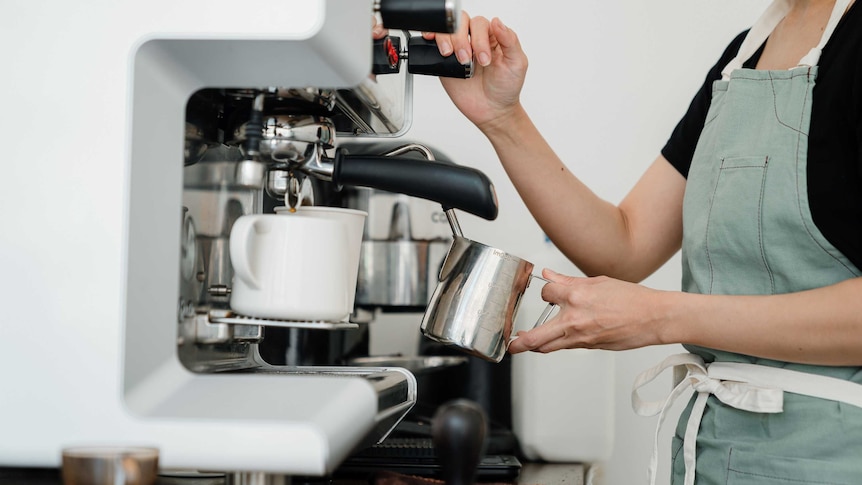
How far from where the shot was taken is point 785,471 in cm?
73

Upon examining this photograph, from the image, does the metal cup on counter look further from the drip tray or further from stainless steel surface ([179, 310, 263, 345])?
the drip tray

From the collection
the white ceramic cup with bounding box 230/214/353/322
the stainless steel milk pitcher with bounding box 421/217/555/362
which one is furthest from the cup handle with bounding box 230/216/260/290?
the stainless steel milk pitcher with bounding box 421/217/555/362

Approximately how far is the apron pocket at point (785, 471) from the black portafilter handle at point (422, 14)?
0.48 metres

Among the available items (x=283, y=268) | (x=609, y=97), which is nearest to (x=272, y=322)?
(x=283, y=268)

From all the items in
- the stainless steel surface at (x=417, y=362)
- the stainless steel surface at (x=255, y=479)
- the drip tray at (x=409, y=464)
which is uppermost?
the stainless steel surface at (x=255, y=479)

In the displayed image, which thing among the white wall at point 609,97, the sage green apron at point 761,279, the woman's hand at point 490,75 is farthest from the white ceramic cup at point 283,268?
the white wall at point 609,97

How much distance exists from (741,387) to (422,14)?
479 millimetres

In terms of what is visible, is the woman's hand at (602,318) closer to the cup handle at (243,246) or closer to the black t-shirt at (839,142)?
the black t-shirt at (839,142)

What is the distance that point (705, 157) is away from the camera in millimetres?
884

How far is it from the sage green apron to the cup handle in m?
0.50

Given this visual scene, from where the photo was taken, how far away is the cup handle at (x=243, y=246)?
501 mm

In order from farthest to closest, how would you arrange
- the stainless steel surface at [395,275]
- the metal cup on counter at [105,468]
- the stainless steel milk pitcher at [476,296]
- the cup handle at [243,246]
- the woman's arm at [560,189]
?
the stainless steel surface at [395,275]
the woman's arm at [560,189]
the stainless steel milk pitcher at [476,296]
the cup handle at [243,246]
the metal cup on counter at [105,468]

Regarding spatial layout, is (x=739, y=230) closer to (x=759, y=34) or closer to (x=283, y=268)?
(x=759, y=34)

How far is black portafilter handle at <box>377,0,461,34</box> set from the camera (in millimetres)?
540
